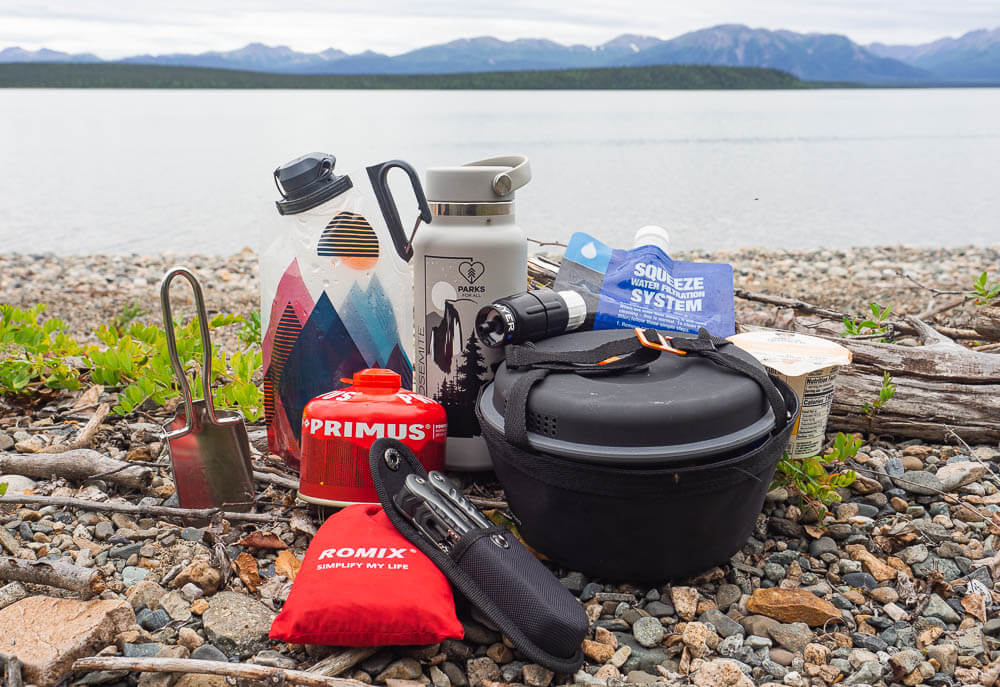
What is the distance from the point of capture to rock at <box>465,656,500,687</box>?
5.97 feet

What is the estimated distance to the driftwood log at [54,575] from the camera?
1960 millimetres

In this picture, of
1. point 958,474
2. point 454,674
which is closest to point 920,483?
point 958,474

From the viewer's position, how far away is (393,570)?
191cm

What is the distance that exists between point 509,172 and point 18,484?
1795 millimetres

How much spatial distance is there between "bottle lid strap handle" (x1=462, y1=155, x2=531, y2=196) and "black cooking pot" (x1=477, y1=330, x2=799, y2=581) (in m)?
0.51

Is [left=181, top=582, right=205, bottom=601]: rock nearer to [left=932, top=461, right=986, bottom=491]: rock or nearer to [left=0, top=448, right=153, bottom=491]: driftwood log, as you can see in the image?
[left=0, top=448, right=153, bottom=491]: driftwood log

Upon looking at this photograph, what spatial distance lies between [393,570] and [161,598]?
58 cm

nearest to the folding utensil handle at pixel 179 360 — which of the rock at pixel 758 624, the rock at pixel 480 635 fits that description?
the rock at pixel 480 635

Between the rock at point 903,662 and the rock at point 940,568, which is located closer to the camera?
the rock at point 903,662

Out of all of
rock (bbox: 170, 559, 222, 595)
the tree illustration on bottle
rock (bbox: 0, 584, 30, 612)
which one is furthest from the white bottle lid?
rock (bbox: 0, 584, 30, 612)

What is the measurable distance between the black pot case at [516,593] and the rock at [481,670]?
8cm

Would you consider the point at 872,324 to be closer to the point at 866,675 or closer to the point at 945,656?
the point at 945,656

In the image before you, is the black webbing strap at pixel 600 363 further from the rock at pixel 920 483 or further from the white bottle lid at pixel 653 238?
the rock at pixel 920 483

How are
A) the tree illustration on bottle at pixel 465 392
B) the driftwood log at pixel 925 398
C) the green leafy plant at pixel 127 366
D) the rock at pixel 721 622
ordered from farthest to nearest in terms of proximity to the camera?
Answer: the green leafy plant at pixel 127 366 → the driftwood log at pixel 925 398 → the tree illustration on bottle at pixel 465 392 → the rock at pixel 721 622
